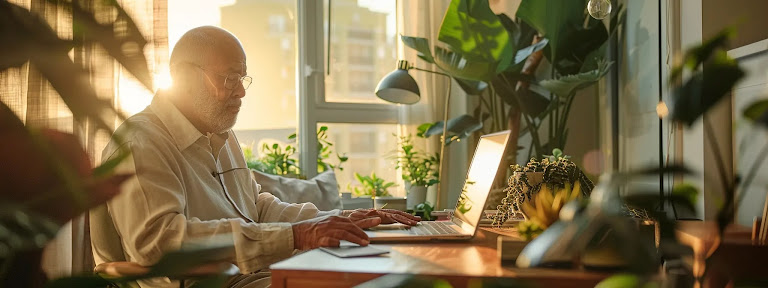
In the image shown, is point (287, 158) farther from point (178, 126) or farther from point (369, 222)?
point (369, 222)

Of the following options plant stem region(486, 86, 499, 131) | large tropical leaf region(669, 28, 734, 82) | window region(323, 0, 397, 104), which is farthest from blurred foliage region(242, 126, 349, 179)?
large tropical leaf region(669, 28, 734, 82)

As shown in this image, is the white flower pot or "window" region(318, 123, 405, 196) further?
"window" region(318, 123, 405, 196)

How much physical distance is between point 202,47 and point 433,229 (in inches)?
35.7

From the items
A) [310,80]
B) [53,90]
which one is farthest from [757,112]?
[310,80]

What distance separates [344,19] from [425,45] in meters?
0.72

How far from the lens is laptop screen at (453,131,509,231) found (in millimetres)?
1473

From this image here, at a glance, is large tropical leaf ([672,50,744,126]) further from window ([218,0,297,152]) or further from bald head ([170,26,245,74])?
window ([218,0,297,152])

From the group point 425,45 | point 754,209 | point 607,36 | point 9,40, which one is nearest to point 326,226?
point 9,40

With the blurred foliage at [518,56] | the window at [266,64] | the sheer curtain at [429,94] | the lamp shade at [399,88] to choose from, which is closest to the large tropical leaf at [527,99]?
the blurred foliage at [518,56]

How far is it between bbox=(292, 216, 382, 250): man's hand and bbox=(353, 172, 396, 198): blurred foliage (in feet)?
6.58

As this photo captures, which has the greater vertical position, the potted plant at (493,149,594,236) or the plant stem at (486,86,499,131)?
the plant stem at (486,86,499,131)

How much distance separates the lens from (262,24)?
11.7 ft

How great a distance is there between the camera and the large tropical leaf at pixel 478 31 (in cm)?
317

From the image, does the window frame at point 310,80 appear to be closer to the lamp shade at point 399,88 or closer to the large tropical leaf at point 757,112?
the lamp shade at point 399,88
